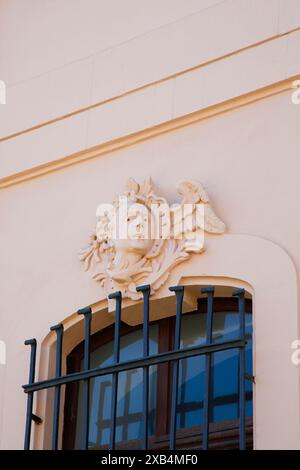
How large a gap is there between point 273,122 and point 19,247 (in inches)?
65.9

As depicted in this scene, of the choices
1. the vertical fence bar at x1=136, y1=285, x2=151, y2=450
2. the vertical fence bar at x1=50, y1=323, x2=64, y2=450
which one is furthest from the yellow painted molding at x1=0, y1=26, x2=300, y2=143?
the vertical fence bar at x1=50, y1=323, x2=64, y2=450

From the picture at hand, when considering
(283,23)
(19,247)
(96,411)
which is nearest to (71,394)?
(96,411)

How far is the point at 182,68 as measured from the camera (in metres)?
8.29

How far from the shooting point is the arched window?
A: 757cm

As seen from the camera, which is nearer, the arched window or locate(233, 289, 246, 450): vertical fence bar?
locate(233, 289, 246, 450): vertical fence bar

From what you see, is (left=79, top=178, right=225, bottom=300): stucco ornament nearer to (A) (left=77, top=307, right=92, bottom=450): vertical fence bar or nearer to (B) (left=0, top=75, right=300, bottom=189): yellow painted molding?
(A) (left=77, top=307, right=92, bottom=450): vertical fence bar

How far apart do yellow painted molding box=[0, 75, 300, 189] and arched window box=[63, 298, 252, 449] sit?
1030mm

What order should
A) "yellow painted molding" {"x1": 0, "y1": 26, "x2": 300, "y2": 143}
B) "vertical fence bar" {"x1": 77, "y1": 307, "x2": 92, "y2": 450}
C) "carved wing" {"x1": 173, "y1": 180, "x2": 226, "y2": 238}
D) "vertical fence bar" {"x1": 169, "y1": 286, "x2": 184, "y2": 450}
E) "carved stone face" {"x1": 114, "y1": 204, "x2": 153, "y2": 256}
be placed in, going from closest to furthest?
1. "vertical fence bar" {"x1": 169, "y1": 286, "x2": 184, "y2": 450}
2. "vertical fence bar" {"x1": 77, "y1": 307, "x2": 92, "y2": 450}
3. "carved wing" {"x1": 173, "y1": 180, "x2": 226, "y2": 238}
4. "carved stone face" {"x1": 114, "y1": 204, "x2": 153, "y2": 256}
5. "yellow painted molding" {"x1": 0, "y1": 26, "x2": 300, "y2": 143}

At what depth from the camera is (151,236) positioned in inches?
311

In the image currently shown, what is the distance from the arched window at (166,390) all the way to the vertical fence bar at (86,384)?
33cm

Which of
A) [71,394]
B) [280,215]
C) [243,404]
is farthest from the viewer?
[71,394]

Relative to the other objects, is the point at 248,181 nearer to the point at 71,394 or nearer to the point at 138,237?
the point at 138,237

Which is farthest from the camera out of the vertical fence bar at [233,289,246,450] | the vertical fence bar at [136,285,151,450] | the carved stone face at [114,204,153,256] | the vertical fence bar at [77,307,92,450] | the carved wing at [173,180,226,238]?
the carved stone face at [114,204,153,256]

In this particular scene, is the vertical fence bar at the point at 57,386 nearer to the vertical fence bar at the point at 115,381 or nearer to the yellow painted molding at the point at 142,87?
the vertical fence bar at the point at 115,381
